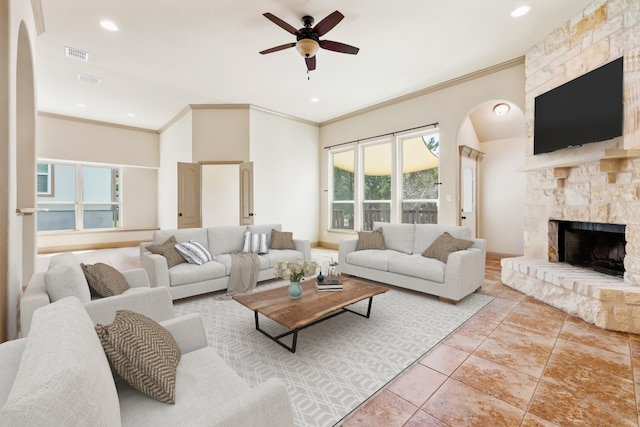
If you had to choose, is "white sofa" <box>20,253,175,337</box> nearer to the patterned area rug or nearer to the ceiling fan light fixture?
the patterned area rug

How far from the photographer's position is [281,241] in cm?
455

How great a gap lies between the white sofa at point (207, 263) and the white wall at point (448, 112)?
2763mm

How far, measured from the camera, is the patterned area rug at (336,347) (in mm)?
1774

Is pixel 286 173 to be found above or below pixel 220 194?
above


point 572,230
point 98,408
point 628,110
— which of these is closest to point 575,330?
point 572,230

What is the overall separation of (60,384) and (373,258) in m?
3.63

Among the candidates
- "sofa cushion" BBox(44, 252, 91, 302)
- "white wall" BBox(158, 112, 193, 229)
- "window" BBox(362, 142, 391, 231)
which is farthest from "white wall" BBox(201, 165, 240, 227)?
"sofa cushion" BBox(44, 252, 91, 302)

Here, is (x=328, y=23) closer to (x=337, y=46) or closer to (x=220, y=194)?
(x=337, y=46)

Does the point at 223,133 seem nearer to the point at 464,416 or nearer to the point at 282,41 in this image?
the point at 282,41

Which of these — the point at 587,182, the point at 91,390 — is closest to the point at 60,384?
the point at 91,390

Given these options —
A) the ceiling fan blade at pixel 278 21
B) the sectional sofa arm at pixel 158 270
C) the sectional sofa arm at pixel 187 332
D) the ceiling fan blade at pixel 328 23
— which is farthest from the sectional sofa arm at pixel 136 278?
the ceiling fan blade at pixel 328 23

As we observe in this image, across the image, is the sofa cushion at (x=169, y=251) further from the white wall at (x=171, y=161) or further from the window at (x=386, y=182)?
the window at (x=386, y=182)

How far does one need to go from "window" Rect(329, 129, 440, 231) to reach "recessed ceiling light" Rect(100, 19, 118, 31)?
4.67 metres

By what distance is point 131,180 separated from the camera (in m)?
7.93
